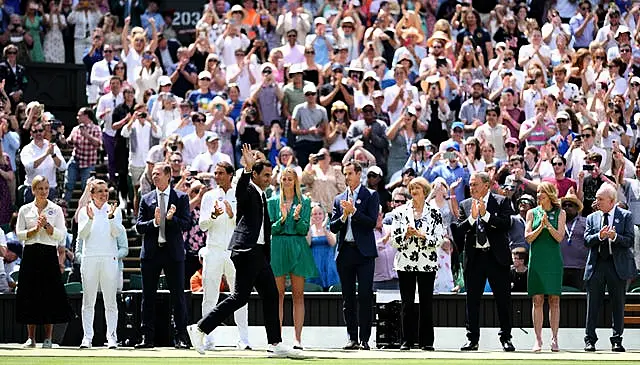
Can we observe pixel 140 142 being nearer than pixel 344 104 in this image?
Yes

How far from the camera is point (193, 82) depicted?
2720 cm

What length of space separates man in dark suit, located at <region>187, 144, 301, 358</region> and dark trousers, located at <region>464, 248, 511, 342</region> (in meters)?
2.74

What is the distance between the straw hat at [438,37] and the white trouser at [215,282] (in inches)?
381

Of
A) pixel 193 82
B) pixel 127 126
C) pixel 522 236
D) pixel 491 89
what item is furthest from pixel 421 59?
pixel 522 236

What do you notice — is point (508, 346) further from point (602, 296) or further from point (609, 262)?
point (609, 262)

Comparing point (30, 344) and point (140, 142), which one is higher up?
point (140, 142)

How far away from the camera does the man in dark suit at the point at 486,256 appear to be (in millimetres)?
18031

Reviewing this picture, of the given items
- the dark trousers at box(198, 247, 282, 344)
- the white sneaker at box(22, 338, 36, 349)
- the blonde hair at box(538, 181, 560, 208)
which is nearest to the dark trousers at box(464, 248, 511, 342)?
the blonde hair at box(538, 181, 560, 208)

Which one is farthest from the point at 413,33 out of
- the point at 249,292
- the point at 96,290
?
the point at 249,292

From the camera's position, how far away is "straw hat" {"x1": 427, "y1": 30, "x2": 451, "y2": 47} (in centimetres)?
2666

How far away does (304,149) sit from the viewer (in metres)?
24.7

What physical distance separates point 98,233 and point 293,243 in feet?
7.87

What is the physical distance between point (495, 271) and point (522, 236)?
6.92 ft

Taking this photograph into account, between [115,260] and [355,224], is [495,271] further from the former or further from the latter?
[115,260]
